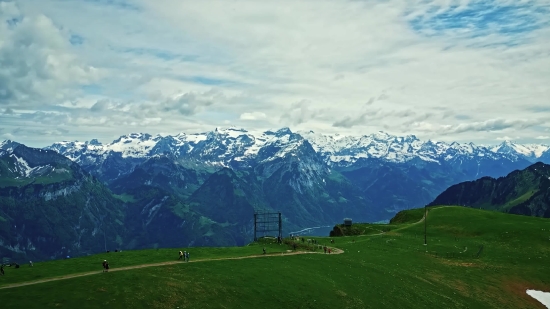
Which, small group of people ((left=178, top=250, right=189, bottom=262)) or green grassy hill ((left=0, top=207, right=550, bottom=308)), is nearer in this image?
green grassy hill ((left=0, top=207, right=550, bottom=308))

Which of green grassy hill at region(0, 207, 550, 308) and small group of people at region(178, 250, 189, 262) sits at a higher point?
small group of people at region(178, 250, 189, 262)

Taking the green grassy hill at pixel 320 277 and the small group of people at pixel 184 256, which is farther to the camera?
the small group of people at pixel 184 256

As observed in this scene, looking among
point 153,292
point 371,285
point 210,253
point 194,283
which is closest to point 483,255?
point 371,285

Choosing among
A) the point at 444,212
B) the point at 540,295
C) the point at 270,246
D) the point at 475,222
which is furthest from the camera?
the point at 444,212

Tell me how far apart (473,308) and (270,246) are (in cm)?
5099

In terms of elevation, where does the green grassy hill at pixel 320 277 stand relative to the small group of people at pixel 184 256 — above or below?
below

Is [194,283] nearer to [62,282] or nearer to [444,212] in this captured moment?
[62,282]

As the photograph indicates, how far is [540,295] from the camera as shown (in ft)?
317

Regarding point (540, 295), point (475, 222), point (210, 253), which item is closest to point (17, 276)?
point (210, 253)

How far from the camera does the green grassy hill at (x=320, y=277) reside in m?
62.6

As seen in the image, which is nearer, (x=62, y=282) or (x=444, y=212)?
(x=62, y=282)

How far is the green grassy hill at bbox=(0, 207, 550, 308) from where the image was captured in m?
62.6

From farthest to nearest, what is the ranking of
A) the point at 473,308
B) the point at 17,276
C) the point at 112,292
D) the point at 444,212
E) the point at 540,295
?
the point at 444,212
the point at 540,295
the point at 473,308
the point at 17,276
the point at 112,292

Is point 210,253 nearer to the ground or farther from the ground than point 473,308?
farther from the ground
